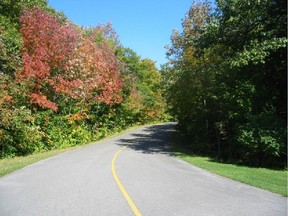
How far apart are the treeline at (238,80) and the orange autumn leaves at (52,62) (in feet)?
25.5

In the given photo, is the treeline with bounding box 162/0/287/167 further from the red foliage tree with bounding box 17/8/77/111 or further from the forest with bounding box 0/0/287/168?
the red foliage tree with bounding box 17/8/77/111

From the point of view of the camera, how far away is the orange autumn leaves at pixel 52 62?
2330 cm

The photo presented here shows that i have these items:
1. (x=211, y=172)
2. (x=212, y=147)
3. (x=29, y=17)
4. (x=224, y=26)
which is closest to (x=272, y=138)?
(x=211, y=172)

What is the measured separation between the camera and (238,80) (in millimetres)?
21141

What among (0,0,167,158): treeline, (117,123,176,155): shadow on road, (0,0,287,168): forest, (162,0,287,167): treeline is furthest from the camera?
(117,123,176,155): shadow on road

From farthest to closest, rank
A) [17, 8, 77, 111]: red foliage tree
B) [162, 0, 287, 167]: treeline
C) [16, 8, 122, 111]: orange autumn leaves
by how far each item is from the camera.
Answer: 1. [16, 8, 122, 111]: orange autumn leaves
2. [17, 8, 77, 111]: red foliage tree
3. [162, 0, 287, 167]: treeline

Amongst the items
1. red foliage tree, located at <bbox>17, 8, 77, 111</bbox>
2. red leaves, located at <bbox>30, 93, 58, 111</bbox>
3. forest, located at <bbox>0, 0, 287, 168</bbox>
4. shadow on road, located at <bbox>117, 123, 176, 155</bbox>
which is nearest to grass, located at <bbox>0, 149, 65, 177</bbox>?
forest, located at <bbox>0, 0, 287, 168</bbox>

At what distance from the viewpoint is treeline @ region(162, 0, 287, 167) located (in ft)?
57.4

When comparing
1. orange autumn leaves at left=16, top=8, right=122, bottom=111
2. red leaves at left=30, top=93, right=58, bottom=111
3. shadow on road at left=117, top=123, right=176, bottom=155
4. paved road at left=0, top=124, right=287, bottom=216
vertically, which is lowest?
paved road at left=0, top=124, right=287, bottom=216

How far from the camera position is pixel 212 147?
2578cm

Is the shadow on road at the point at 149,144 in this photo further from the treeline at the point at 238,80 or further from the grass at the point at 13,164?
the grass at the point at 13,164

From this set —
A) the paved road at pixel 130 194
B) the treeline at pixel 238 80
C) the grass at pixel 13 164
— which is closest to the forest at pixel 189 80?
the treeline at pixel 238 80

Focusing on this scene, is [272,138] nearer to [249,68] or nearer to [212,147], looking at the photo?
[249,68]

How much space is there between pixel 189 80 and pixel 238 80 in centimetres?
521
